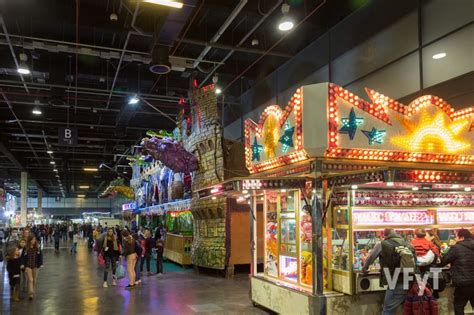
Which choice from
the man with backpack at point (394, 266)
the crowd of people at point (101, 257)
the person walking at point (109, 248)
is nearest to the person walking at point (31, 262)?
the crowd of people at point (101, 257)

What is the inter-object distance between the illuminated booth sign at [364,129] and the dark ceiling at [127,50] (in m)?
4.16

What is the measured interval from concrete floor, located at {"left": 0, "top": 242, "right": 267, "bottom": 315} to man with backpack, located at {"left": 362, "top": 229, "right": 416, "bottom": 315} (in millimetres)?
3075

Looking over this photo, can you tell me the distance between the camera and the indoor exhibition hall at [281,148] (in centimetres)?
757

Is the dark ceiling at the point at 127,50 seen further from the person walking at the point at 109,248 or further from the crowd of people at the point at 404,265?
the crowd of people at the point at 404,265

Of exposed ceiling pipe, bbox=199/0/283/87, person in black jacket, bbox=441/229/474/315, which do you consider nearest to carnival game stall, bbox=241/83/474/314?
person in black jacket, bbox=441/229/474/315

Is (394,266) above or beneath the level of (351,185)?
beneath

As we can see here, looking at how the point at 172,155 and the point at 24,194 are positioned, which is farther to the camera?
the point at 24,194

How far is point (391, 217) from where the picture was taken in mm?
8133

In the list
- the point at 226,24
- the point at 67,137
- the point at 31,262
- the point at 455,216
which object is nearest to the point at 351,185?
the point at 455,216

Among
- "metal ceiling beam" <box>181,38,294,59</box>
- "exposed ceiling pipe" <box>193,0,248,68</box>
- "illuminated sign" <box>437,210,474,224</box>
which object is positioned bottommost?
"illuminated sign" <box>437,210,474,224</box>

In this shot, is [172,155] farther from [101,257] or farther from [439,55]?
[439,55]

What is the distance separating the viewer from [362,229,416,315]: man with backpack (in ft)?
21.7

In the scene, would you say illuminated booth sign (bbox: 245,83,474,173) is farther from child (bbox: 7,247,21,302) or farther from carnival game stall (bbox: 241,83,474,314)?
child (bbox: 7,247,21,302)

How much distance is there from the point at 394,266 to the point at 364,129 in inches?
94.4
